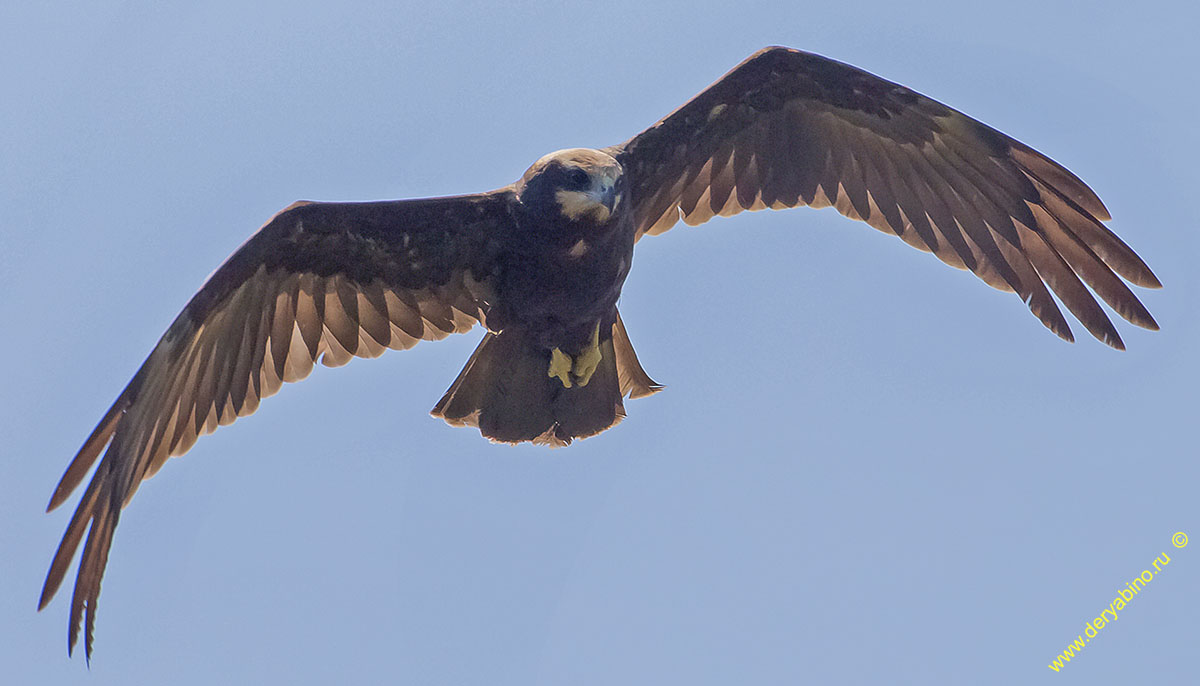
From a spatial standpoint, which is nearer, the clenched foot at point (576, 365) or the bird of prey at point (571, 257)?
the bird of prey at point (571, 257)

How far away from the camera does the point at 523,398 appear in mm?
7520

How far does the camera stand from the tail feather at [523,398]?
7484 millimetres

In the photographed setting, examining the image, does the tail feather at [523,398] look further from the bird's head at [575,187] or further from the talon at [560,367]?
the bird's head at [575,187]

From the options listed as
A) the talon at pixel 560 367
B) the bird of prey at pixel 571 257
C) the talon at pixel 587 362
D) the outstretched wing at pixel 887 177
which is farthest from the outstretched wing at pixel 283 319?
the outstretched wing at pixel 887 177

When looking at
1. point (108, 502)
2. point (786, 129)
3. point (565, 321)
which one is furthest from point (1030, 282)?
point (108, 502)

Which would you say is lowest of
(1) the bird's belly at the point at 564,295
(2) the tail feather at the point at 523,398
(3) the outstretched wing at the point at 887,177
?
(2) the tail feather at the point at 523,398

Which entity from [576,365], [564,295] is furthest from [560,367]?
[564,295]

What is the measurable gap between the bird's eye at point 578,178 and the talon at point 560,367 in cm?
112

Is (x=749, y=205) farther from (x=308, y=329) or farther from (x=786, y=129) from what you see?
(x=308, y=329)

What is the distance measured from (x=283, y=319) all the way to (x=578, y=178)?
192 centimetres

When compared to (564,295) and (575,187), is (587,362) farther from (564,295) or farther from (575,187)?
(575,187)

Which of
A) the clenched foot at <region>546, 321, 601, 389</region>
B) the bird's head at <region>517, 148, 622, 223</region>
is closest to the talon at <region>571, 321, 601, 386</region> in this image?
the clenched foot at <region>546, 321, 601, 389</region>

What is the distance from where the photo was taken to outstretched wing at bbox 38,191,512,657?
6.83 metres

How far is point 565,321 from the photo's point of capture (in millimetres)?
7137
